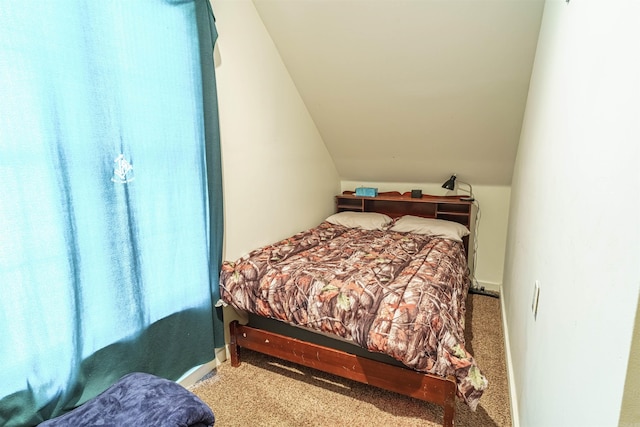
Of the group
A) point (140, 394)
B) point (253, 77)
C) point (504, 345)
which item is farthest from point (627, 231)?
point (253, 77)

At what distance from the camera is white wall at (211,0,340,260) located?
7.23 feet

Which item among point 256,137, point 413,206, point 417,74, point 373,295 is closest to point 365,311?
point 373,295

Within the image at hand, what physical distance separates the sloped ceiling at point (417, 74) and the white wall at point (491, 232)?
131mm

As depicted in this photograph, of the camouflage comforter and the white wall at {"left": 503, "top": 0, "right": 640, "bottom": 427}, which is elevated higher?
the white wall at {"left": 503, "top": 0, "right": 640, "bottom": 427}

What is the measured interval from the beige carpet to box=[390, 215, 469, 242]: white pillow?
107 cm

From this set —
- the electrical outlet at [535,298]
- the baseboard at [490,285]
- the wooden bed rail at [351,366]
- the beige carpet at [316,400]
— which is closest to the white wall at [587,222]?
the electrical outlet at [535,298]

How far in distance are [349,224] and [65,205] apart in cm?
251

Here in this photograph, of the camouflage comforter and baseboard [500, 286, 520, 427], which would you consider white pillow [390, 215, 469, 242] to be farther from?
baseboard [500, 286, 520, 427]

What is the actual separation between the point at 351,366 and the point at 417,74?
2099 millimetres

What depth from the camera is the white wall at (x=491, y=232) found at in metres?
3.36

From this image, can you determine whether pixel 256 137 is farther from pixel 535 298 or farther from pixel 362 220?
pixel 535 298

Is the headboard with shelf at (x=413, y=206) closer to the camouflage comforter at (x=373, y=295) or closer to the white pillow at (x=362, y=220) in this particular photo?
the white pillow at (x=362, y=220)

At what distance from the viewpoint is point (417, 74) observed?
2.49 meters

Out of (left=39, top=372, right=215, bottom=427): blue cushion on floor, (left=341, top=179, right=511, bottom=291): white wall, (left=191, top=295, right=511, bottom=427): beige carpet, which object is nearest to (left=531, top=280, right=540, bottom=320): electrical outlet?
(left=191, top=295, right=511, bottom=427): beige carpet
